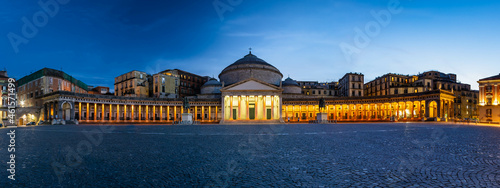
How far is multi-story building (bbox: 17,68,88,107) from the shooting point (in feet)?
183

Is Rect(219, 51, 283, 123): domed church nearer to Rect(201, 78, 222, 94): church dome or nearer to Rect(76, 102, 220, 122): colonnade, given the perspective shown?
Rect(76, 102, 220, 122): colonnade

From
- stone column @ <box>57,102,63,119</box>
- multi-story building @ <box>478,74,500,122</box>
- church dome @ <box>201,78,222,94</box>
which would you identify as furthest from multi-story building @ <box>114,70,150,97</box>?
multi-story building @ <box>478,74,500,122</box>

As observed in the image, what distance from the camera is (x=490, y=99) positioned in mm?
48156

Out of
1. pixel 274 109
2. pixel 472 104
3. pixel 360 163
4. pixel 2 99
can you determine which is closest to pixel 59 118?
pixel 2 99

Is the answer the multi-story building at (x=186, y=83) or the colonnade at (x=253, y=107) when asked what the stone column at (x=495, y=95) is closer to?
the colonnade at (x=253, y=107)

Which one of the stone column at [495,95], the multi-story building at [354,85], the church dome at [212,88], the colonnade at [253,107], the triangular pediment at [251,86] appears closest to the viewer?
the stone column at [495,95]

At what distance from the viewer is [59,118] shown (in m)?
46.7

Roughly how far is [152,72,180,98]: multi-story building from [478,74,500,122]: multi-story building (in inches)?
2864

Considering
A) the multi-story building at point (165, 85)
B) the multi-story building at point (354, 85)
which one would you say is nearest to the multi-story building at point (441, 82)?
the multi-story building at point (354, 85)

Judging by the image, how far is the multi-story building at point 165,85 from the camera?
A: 234 feet

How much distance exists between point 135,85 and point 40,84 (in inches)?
872

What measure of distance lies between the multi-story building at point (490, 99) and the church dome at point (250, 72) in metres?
45.4

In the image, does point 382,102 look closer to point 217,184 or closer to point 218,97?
point 218,97

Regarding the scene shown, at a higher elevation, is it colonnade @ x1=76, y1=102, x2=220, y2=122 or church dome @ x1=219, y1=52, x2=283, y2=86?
church dome @ x1=219, y1=52, x2=283, y2=86
